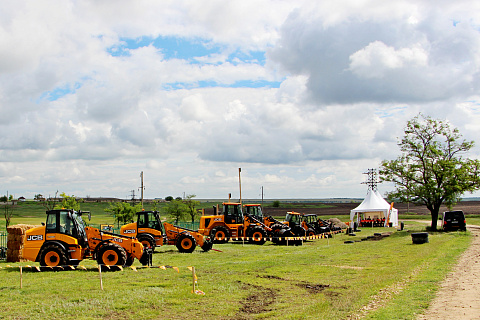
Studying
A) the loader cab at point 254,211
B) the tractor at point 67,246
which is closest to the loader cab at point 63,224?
the tractor at point 67,246

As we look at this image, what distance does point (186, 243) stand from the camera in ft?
80.8

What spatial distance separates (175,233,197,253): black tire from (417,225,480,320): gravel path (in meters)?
12.9

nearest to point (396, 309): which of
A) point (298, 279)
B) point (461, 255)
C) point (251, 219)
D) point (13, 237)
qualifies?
point (298, 279)

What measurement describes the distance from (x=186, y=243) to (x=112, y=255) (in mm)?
7634

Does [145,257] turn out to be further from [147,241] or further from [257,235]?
[257,235]

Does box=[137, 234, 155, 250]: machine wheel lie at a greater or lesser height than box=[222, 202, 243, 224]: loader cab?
lesser

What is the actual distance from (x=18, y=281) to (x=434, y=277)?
1373cm

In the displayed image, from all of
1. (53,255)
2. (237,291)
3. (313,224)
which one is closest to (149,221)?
(53,255)

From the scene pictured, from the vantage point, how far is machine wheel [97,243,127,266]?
56.5 feet

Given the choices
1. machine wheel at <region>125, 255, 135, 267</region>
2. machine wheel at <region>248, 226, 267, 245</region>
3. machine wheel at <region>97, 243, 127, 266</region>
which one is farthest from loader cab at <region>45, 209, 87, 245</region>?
machine wheel at <region>248, 226, 267, 245</region>

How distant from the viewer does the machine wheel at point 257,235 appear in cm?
3055

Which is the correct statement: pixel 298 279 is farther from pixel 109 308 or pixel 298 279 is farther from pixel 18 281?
pixel 18 281

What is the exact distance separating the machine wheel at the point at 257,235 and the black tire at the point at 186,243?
6.92 m

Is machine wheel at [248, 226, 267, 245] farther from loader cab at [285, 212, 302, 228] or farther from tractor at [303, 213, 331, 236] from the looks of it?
tractor at [303, 213, 331, 236]
